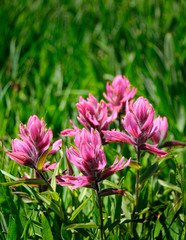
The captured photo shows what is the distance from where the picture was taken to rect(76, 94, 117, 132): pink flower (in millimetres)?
863

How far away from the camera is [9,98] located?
2084mm

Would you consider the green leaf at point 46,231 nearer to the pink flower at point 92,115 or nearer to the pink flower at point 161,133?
the pink flower at point 92,115

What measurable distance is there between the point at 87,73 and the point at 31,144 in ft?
5.78

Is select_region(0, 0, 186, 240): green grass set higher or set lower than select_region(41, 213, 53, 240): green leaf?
higher

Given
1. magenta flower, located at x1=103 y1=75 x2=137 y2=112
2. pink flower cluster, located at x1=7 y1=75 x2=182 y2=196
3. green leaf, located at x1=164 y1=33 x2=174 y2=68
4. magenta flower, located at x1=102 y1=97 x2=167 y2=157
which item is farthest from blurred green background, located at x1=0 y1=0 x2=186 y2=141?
magenta flower, located at x1=102 y1=97 x2=167 y2=157

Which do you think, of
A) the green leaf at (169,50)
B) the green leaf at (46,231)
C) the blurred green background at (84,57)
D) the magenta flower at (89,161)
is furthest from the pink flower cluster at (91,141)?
the green leaf at (169,50)

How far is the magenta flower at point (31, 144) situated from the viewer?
75cm

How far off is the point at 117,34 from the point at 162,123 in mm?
2065

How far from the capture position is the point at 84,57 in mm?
2543

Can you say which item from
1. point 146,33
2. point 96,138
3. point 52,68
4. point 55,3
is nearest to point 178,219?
point 96,138

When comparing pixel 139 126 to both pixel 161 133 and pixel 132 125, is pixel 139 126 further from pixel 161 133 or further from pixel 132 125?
pixel 161 133

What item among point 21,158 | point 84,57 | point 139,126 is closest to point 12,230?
point 21,158

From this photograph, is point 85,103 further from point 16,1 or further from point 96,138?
point 16,1

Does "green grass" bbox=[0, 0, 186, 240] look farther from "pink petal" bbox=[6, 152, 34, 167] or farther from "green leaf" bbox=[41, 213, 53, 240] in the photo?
"pink petal" bbox=[6, 152, 34, 167]
